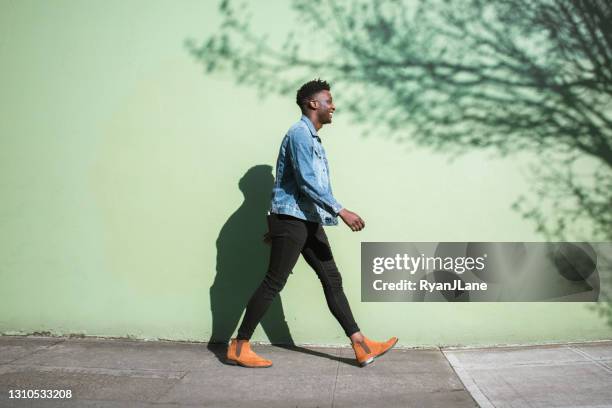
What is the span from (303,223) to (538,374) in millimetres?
1896

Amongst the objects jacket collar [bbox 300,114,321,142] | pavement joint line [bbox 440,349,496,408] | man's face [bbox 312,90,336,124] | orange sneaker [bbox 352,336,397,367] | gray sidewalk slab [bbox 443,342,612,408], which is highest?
man's face [bbox 312,90,336,124]

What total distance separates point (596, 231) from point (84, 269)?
4209 mm

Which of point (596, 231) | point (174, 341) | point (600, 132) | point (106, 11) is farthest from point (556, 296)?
point (106, 11)

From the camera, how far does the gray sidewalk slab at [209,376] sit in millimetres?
3793

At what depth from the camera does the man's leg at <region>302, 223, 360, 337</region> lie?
175 inches

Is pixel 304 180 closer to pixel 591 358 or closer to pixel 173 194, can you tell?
pixel 173 194

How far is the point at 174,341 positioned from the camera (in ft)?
17.1

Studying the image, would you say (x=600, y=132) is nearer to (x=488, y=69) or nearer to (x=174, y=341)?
(x=488, y=69)

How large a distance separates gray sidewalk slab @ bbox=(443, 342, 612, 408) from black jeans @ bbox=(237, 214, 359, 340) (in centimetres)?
92

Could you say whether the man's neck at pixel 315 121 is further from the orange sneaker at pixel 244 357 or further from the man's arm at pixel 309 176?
the orange sneaker at pixel 244 357

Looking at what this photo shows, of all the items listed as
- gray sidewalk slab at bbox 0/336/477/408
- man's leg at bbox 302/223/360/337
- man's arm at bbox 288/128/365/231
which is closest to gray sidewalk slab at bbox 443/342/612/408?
gray sidewalk slab at bbox 0/336/477/408

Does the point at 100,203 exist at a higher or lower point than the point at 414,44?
lower

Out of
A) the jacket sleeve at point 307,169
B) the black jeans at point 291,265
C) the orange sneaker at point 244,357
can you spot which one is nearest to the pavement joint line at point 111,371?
the orange sneaker at point 244,357

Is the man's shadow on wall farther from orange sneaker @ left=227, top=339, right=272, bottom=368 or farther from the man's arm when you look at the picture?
the man's arm
